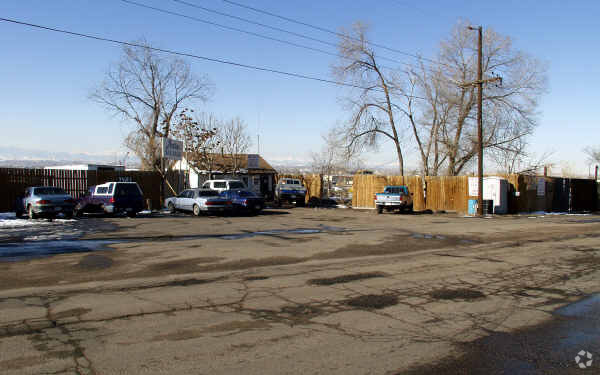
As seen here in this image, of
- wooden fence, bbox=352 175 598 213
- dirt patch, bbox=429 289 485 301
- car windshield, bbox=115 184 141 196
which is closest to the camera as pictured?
dirt patch, bbox=429 289 485 301

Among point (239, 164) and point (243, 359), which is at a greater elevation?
point (239, 164)

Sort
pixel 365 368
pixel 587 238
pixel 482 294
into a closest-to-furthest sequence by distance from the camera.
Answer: pixel 365 368 → pixel 482 294 → pixel 587 238

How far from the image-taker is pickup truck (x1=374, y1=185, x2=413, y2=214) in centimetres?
2795

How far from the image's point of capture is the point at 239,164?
136ft

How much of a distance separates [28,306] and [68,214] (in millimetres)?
15351

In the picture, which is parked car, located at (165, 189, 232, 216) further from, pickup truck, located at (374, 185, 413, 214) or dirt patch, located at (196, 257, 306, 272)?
dirt patch, located at (196, 257, 306, 272)

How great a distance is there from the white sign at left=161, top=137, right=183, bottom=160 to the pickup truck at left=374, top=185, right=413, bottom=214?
42.8 ft

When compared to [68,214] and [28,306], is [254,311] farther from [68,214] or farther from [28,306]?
[68,214]

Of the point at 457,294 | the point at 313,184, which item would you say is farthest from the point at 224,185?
the point at 457,294

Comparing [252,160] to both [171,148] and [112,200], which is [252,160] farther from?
[112,200]

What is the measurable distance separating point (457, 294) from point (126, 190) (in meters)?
18.7

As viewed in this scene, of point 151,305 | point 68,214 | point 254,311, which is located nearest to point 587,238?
point 254,311

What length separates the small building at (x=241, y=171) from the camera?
132ft

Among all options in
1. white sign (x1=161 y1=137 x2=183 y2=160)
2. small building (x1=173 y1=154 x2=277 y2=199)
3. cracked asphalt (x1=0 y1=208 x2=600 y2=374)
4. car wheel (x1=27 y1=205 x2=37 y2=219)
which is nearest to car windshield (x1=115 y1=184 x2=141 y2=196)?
car wheel (x1=27 y1=205 x2=37 y2=219)
